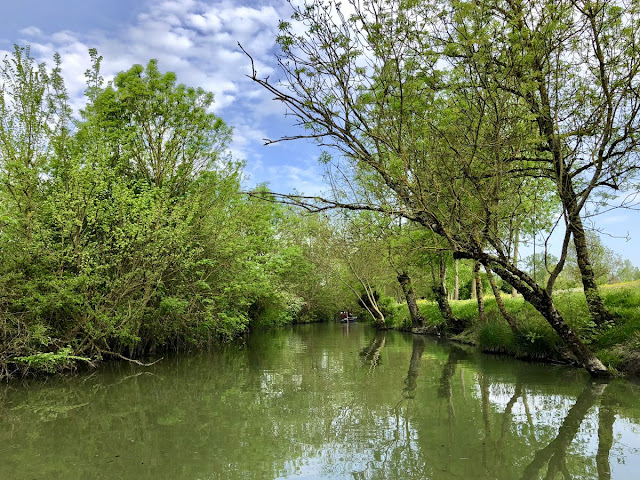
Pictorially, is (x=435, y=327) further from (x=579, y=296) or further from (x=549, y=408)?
(x=549, y=408)

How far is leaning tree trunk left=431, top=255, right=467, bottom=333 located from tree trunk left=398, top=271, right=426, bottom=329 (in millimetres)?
2460

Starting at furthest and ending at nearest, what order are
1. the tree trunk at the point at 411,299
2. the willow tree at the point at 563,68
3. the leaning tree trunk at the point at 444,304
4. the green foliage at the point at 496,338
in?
the tree trunk at the point at 411,299, the leaning tree trunk at the point at 444,304, the green foliage at the point at 496,338, the willow tree at the point at 563,68

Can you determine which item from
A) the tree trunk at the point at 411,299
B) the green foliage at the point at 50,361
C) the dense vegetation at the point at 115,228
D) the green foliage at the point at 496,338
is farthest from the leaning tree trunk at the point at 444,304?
the green foliage at the point at 50,361

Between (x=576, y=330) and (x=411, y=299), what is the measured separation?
16842mm

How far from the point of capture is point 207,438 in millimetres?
6328

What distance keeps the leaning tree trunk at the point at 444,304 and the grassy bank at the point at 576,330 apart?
12.8ft

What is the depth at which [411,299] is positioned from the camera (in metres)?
28.2

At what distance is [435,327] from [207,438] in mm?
20875

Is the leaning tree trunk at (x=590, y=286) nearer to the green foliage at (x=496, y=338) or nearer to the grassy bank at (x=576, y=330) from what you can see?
the grassy bank at (x=576, y=330)

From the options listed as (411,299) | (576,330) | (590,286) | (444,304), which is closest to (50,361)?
(576,330)

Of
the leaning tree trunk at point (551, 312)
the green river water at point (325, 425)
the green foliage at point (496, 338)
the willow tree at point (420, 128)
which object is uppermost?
the willow tree at point (420, 128)

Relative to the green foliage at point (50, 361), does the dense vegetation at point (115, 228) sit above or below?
above

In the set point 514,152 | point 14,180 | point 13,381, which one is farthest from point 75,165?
point 514,152

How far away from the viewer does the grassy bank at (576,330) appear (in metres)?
10.3
